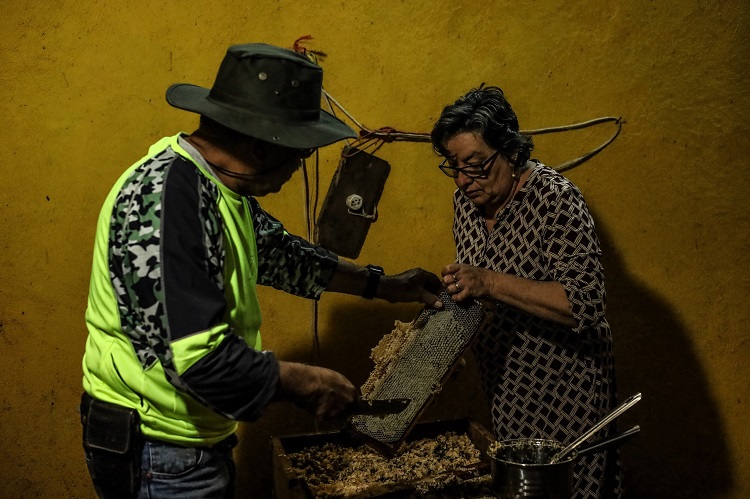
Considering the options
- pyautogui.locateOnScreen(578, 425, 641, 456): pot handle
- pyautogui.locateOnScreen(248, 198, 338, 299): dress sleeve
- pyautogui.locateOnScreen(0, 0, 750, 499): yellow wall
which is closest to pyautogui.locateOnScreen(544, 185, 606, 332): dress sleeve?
pyautogui.locateOnScreen(578, 425, 641, 456): pot handle

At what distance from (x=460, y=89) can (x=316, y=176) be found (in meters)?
0.81

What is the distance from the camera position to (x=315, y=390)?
1.97 metres

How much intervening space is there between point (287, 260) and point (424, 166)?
114 centimetres

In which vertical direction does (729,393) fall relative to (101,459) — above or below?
below

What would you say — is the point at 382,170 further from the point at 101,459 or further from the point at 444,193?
the point at 101,459

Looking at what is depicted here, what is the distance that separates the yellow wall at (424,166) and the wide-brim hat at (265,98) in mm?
1415

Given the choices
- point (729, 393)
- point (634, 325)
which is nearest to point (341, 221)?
point (634, 325)

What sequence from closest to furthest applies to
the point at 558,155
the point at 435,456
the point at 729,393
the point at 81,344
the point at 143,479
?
the point at 143,479
the point at 435,456
the point at 81,344
the point at 558,155
the point at 729,393

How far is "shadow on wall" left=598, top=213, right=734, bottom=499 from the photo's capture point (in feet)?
12.2

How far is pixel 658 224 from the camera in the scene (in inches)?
145

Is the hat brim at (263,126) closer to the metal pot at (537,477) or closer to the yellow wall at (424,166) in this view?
the metal pot at (537,477)

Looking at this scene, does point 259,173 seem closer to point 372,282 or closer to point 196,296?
point 196,296

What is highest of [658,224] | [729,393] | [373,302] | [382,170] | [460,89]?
[460,89]

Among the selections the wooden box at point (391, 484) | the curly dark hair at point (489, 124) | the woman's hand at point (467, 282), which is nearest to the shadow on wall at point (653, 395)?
the wooden box at point (391, 484)
